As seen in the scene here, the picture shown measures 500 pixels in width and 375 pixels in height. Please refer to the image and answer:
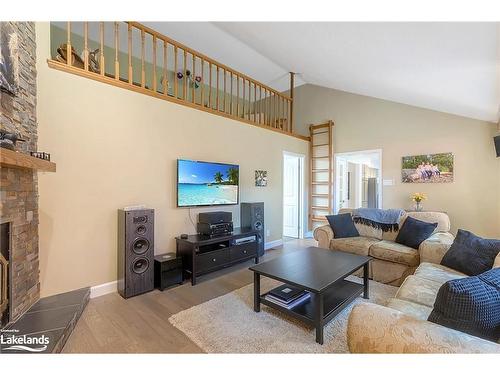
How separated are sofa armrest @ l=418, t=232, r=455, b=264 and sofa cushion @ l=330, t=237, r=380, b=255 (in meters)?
0.60

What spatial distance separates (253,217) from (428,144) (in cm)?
335

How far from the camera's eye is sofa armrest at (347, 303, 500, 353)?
0.93m

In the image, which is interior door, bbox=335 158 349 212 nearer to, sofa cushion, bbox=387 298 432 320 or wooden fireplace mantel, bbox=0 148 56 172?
sofa cushion, bbox=387 298 432 320

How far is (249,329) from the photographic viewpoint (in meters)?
1.99

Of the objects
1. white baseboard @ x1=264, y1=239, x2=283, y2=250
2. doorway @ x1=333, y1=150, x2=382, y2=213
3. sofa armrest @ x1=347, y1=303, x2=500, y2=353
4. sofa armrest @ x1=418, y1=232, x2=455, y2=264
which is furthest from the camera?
doorway @ x1=333, y1=150, x2=382, y2=213

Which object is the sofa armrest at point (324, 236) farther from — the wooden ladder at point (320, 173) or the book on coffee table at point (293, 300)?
the wooden ladder at point (320, 173)

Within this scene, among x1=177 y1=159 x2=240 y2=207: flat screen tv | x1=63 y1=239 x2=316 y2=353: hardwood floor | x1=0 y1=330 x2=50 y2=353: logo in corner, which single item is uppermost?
x1=177 y1=159 x2=240 y2=207: flat screen tv

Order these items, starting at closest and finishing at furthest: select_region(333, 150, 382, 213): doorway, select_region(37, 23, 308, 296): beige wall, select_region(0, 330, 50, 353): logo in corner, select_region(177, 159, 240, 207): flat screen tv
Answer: select_region(0, 330, 50, 353): logo in corner < select_region(37, 23, 308, 296): beige wall < select_region(177, 159, 240, 207): flat screen tv < select_region(333, 150, 382, 213): doorway

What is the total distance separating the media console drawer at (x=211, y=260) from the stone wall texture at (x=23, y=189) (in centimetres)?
157

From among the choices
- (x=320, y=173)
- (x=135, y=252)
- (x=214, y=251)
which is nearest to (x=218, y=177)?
(x=214, y=251)

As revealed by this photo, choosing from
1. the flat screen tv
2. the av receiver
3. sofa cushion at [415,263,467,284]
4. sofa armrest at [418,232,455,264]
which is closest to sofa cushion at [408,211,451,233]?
sofa armrest at [418,232,455,264]
